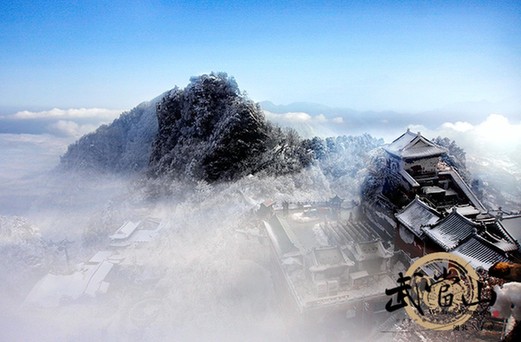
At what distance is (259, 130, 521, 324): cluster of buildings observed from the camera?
62.7 ft

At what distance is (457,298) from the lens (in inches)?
398

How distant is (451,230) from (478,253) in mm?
2576

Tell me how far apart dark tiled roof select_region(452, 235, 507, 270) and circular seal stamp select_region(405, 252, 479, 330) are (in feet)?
25.0

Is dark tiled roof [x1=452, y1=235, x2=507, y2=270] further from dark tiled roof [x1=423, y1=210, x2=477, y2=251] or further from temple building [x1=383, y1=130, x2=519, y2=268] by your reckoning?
dark tiled roof [x1=423, y1=210, x2=477, y2=251]

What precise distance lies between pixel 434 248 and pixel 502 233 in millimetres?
3859

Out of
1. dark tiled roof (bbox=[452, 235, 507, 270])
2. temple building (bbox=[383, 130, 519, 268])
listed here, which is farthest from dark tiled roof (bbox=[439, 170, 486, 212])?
dark tiled roof (bbox=[452, 235, 507, 270])

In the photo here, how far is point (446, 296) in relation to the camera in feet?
33.3

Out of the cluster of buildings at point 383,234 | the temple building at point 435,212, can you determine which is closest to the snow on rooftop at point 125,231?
the cluster of buildings at point 383,234

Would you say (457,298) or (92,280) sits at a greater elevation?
(457,298)

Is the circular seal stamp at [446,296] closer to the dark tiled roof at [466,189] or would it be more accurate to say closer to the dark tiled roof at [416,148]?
the dark tiled roof at [466,189]

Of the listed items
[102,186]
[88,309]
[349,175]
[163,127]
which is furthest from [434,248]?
[102,186]

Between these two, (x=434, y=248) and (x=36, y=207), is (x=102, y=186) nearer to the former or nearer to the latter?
(x=36, y=207)

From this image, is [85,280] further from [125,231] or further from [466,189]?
[466,189]

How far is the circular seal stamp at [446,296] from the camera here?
998 centimetres
